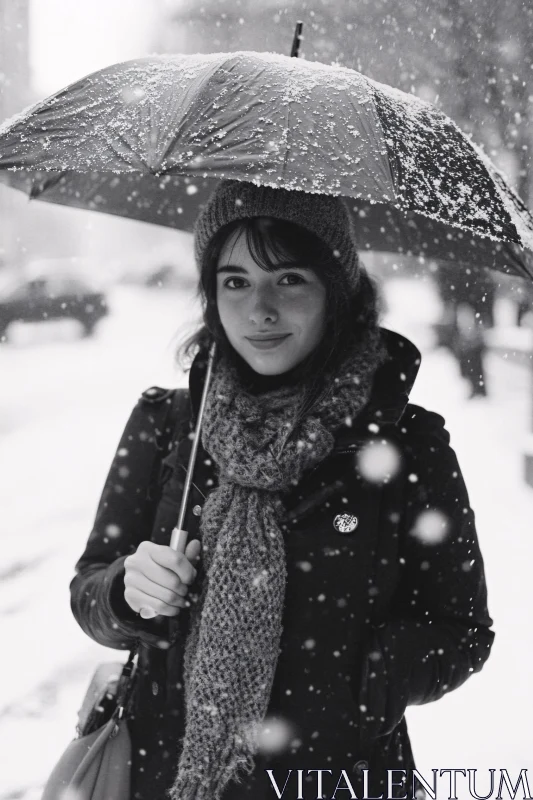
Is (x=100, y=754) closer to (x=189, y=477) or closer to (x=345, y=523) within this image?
(x=189, y=477)

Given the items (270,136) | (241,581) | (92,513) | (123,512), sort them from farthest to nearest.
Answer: (92,513), (123,512), (241,581), (270,136)

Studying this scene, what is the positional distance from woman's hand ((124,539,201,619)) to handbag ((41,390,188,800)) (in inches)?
10.4

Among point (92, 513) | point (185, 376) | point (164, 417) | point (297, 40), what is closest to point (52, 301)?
point (185, 376)

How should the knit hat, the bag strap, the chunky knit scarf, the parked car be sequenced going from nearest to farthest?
the chunky knit scarf, the knit hat, the bag strap, the parked car

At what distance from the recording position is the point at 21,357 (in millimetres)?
13398

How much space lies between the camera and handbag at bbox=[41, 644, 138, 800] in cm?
179

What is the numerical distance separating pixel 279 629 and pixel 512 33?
7965 millimetres

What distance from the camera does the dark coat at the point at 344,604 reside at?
71.2 inches

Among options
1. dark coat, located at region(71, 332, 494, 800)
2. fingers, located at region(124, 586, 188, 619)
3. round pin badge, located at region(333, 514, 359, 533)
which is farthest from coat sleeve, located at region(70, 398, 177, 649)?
round pin badge, located at region(333, 514, 359, 533)

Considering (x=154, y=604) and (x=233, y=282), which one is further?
(x=233, y=282)

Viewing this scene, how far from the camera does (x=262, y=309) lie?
1876 mm

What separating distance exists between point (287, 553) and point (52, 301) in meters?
14.9

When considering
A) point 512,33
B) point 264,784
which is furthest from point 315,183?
point 512,33

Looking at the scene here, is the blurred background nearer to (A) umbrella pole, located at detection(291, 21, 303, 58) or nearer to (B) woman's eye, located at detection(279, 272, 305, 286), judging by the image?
(B) woman's eye, located at detection(279, 272, 305, 286)
